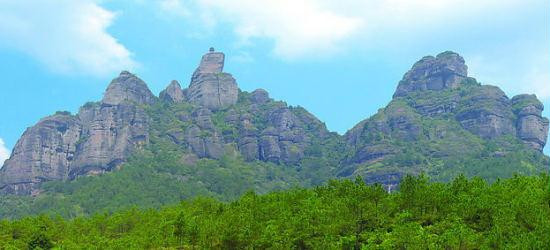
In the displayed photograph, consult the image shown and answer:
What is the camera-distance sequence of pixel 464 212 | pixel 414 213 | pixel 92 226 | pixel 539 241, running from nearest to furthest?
1. pixel 539 241
2. pixel 464 212
3. pixel 414 213
4. pixel 92 226

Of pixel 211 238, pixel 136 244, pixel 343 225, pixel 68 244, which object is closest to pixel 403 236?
pixel 343 225

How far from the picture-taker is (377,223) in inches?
3012

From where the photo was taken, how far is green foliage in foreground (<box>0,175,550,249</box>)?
205 feet

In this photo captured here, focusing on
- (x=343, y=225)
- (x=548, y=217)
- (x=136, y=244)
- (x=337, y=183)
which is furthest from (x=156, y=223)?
(x=548, y=217)

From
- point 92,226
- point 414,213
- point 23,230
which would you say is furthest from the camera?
point 92,226

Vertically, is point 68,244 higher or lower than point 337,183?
lower

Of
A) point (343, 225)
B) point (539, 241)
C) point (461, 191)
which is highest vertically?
point (461, 191)

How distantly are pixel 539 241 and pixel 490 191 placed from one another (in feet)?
86.7

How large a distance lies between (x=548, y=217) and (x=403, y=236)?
16453 mm

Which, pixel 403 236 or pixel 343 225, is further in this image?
pixel 343 225

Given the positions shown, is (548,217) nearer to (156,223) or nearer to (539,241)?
(539,241)

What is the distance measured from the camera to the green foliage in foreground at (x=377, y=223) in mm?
62500

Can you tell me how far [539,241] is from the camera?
5225cm

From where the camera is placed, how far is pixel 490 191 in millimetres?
78125
